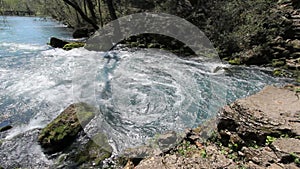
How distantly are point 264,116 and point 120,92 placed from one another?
4414 millimetres

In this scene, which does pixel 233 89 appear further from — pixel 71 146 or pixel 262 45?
pixel 71 146

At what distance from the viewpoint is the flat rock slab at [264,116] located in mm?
3529

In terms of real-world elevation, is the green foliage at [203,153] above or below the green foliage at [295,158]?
below

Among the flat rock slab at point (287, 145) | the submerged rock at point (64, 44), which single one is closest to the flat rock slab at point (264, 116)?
the flat rock slab at point (287, 145)

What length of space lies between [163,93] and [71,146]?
3090mm

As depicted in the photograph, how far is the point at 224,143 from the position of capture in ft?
12.4

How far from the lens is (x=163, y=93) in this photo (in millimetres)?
7129

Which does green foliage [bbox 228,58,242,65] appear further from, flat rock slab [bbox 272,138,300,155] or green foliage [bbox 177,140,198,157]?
flat rock slab [bbox 272,138,300,155]

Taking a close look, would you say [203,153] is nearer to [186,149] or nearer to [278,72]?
[186,149]

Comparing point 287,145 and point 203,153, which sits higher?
point 287,145

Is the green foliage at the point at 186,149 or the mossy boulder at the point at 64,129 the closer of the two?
the green foliage at the point at 186,149

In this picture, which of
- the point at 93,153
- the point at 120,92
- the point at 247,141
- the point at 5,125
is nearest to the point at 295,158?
the point at 247,141

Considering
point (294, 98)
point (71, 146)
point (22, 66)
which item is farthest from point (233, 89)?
point (22, 66)

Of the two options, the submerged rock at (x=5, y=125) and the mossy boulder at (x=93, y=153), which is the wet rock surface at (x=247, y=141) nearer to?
the mossy boulder at (x=93, y=153)
